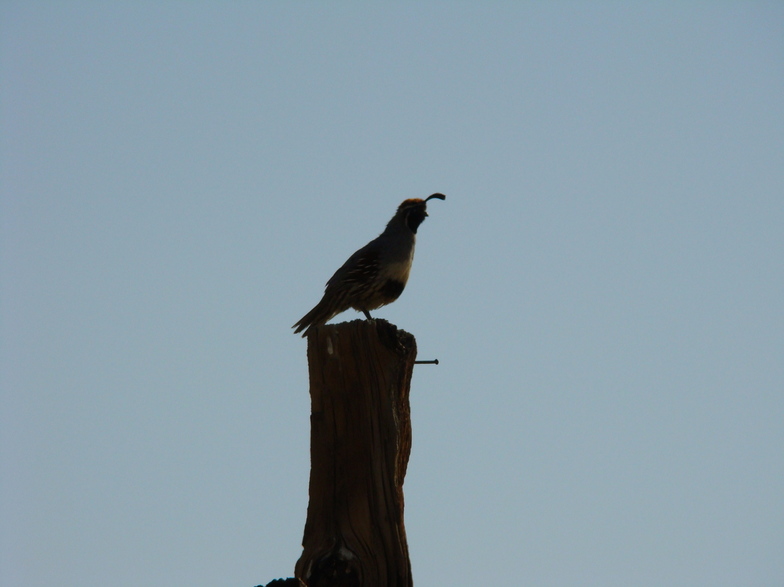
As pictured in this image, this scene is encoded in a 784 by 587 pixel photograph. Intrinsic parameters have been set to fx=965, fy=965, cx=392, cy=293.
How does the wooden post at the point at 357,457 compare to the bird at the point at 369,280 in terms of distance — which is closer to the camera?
the wooden post at the point at 357,457

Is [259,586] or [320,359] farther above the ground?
[320,359]

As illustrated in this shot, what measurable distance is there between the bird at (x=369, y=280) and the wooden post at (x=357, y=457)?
4.56 m

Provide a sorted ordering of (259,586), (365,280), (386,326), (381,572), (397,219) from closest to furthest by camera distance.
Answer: (259,586) → (381,572) → (386,326) → (365,280) → (397,219)

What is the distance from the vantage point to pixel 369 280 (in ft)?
33.0

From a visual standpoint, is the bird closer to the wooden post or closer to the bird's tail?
the bird's tail

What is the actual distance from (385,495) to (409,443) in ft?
1.48

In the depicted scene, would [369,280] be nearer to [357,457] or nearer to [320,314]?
[320,314]

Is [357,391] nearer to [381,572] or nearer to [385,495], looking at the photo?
[385,495]

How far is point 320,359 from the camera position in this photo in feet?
17.7

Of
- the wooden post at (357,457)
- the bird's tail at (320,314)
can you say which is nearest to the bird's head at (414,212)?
the bird's tail at (320,314)

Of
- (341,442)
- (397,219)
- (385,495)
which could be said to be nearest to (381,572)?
(385,495)

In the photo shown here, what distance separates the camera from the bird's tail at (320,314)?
10156 mm

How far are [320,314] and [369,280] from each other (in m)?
0.66

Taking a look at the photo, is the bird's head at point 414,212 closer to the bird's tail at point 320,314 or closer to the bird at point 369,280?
the bird at point 369,280
